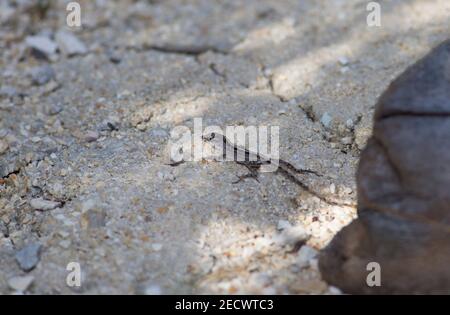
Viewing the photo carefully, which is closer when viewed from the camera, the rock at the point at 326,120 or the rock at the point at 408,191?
the rock at the point at 408,191

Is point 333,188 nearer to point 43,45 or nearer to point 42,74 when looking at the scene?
point 42,74

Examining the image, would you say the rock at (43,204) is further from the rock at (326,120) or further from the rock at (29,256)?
the rock at (326,120)

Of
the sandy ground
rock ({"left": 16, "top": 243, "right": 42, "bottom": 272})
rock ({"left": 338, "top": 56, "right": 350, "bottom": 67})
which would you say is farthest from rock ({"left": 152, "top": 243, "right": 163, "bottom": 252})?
rock ({"left": 338, "top": 56, "right": 350, "bottom": 67})

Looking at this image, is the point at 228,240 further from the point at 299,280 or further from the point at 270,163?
the point at 270,163

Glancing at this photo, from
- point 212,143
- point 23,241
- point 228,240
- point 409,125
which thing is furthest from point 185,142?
point 409,125

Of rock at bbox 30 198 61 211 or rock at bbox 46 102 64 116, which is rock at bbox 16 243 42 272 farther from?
rock at bbox 46 102 64 116

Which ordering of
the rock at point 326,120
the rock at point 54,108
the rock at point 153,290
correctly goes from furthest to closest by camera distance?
the rock at point 54,108
the rock at point 326,120
the rock at point 153,290

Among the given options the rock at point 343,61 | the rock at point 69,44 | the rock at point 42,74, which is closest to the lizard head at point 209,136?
the rock at point 343,61

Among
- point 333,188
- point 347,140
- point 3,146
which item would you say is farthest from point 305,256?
point 3,146
